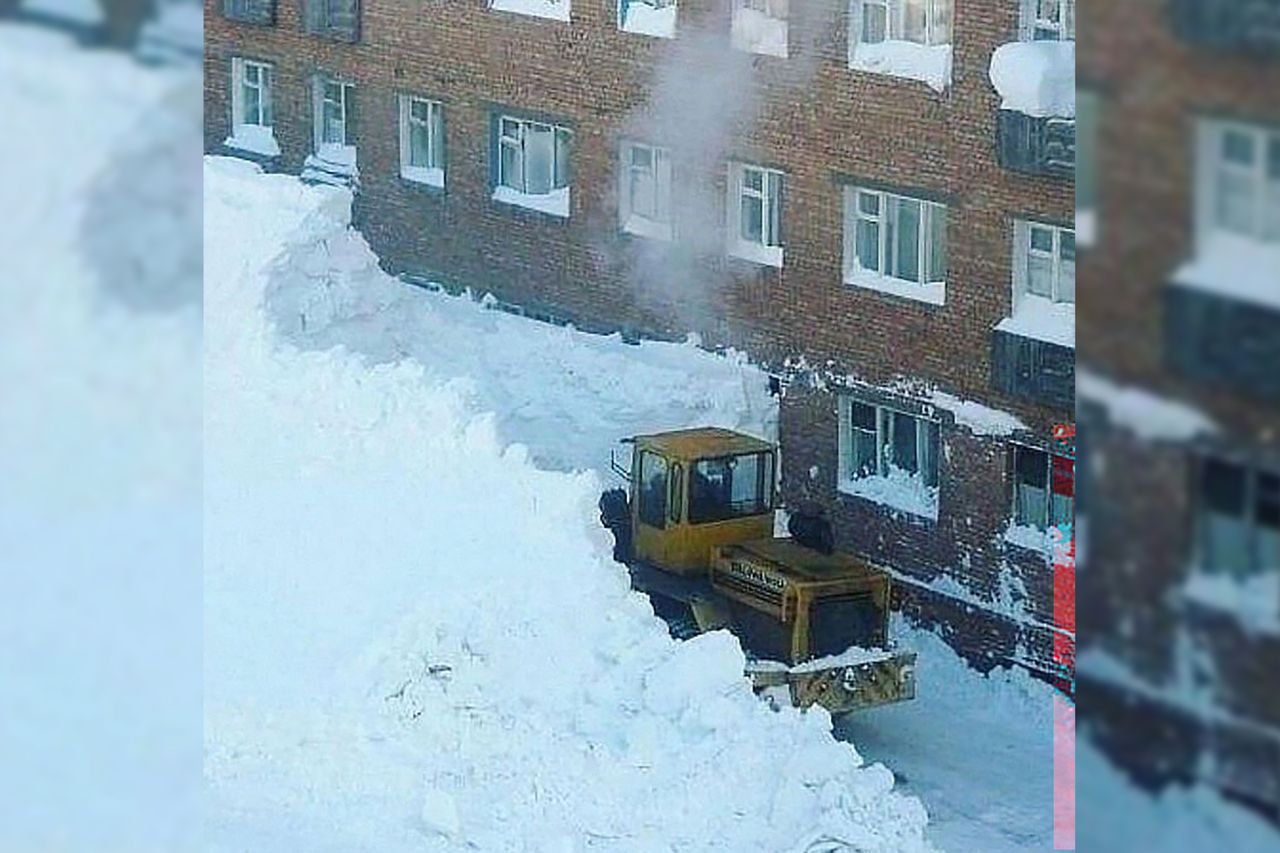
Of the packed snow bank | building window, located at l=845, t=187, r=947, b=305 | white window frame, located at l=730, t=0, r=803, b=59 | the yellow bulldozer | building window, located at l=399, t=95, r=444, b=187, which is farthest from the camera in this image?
building window, located at l=399, t=95, r=444, b=187

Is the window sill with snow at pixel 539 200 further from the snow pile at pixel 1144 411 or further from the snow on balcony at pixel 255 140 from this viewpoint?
the snow pile at pixel 1144 411

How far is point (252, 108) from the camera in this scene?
6.26 m

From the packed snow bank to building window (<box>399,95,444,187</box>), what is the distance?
7.4 inches

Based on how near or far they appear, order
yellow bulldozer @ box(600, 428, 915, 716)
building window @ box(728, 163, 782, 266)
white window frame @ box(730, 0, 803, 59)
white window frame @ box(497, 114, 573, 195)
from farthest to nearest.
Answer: white window frame @ box(497, 114, 573, 195) → building window @ box(728, 163, 782, 266) → white window frame @ box(730, 0, 803, 59) → yellow bulldozer @ box(600, 428, 915, 716)

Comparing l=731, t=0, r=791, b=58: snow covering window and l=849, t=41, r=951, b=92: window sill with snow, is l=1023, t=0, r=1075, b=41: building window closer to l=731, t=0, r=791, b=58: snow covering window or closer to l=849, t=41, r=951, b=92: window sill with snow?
l=849, t=41, r=951, b=92: window sill with snow

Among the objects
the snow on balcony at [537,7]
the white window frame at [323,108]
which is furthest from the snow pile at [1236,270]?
the white window frame at [323,108]

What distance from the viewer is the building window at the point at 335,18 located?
6148 mm

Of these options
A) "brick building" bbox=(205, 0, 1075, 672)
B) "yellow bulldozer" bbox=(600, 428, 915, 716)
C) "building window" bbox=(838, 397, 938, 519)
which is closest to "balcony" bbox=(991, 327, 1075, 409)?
"brick building" bbox=(205, 0, 1075, 672)

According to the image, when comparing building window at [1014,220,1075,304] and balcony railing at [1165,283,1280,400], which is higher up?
balcony railing at [1165,283,1280,400]

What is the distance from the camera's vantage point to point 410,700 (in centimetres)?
512

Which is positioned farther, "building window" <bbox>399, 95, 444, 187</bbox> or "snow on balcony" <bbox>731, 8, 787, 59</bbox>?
"building window" <bbox>399, 95, 444, 187</bbox>

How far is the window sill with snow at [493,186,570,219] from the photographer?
6070 millimetres

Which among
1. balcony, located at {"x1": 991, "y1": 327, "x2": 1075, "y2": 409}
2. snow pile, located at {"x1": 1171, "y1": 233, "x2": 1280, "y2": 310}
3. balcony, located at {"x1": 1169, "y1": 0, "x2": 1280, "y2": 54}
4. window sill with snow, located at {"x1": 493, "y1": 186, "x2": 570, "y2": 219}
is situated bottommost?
balcony, located at {"x1": 991, "y1": 327, "x2": 1075, "y2": 409}

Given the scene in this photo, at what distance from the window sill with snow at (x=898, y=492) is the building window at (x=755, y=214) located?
0.50 metres
